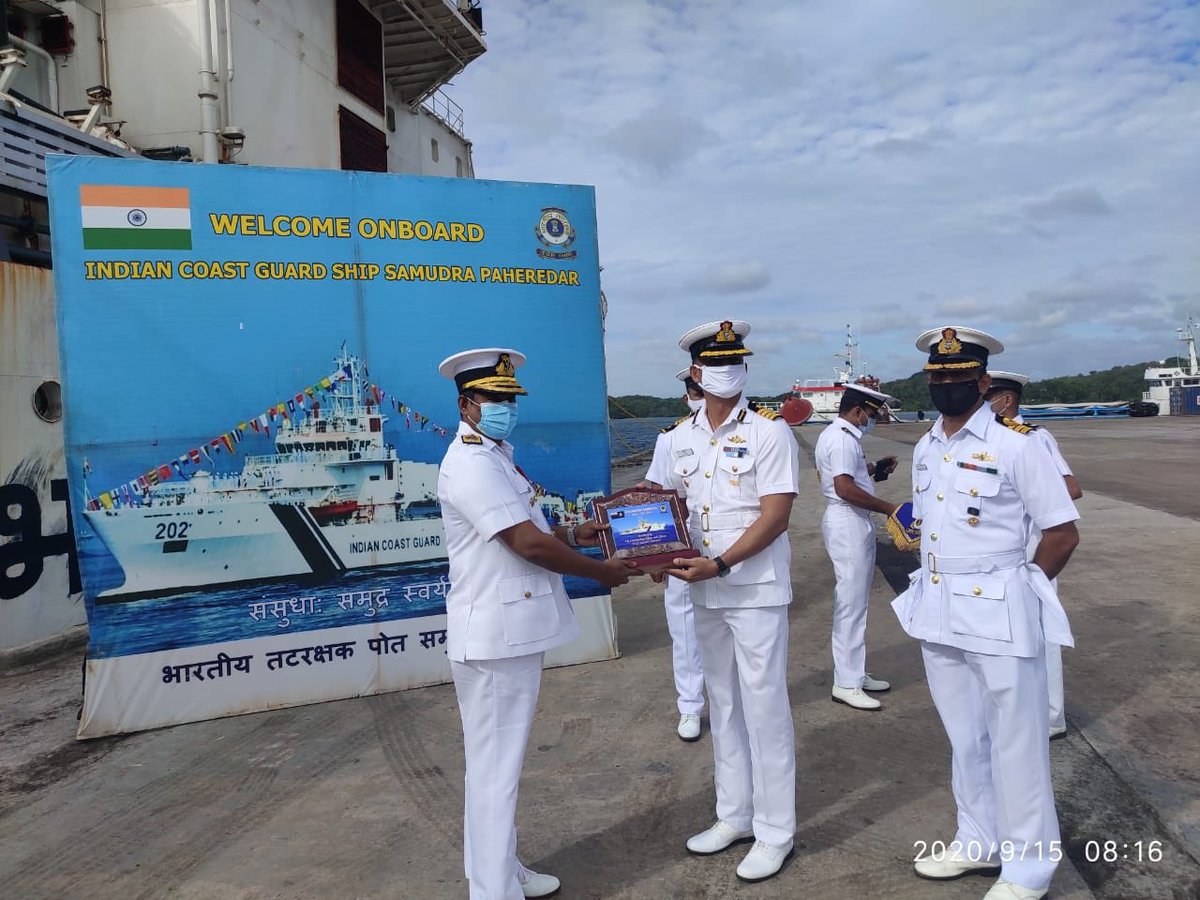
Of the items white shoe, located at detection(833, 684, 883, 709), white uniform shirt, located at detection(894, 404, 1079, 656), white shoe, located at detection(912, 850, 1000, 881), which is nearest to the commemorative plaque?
white uniform shirt, located at detection(894, 404, 1079, 656)

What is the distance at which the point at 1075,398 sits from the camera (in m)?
94.0

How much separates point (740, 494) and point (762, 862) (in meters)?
1.44

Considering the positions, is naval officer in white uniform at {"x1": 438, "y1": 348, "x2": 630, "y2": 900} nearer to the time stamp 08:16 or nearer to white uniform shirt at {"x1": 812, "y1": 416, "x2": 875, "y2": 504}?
the time stamp 08:16

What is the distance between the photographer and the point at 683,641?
464cm

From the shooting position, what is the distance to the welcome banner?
4.69m

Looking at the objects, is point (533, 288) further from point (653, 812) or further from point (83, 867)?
point (83, 867)

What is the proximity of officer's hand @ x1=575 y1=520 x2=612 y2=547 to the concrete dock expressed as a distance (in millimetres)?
1315

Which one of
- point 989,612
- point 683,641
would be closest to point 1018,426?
point 989,612

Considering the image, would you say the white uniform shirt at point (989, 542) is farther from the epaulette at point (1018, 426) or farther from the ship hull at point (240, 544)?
the ship hull at point (240, 544)

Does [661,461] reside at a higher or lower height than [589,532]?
higher

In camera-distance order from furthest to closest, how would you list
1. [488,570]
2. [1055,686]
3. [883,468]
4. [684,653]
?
[883,468] < [684,653] < [1055,686] < [488,570]

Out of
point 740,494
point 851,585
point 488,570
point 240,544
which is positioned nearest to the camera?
point 488,570

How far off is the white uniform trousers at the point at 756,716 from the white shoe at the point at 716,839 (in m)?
0.03

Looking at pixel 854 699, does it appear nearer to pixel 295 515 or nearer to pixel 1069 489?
pixel 1069 489
